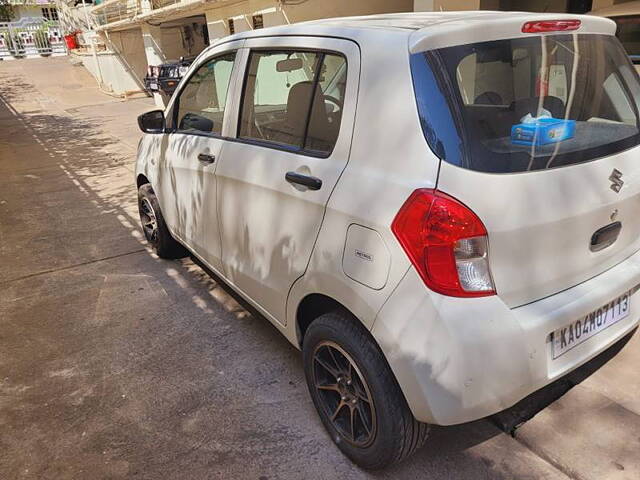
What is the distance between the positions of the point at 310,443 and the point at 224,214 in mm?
1353

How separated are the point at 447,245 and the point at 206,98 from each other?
→ 2.33 meters

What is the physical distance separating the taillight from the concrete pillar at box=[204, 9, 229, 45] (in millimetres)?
11254

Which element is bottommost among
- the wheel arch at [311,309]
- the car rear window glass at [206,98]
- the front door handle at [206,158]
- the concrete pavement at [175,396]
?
the concrete pavement at [175,396]

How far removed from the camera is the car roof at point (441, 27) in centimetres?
185

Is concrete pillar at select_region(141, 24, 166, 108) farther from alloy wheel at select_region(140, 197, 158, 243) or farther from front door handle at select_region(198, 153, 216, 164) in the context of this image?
front door handle at select_region(198, 153, 216, 164)

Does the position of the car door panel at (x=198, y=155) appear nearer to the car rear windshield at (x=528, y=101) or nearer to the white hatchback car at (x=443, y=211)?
the white hatchback car at (x=443, y=211)

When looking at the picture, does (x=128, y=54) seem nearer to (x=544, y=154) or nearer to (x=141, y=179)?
(x=141, y=179)

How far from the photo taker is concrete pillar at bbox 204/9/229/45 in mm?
11695

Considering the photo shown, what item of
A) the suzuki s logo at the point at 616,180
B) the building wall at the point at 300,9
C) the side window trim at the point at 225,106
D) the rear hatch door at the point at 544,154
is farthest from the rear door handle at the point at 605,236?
the building wall at the point at 300,9

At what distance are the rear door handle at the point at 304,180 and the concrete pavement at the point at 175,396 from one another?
1.21 meters

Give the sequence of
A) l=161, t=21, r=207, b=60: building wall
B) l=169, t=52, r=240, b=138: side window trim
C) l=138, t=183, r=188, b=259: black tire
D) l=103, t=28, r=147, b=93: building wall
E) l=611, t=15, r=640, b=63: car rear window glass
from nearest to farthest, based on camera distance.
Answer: l=169, t=52, r=240, b=138: side window trim
l=138, t=183, r=188, b=259: black tire
l=611, t=15, r=640, b=63: car rear window glass
l=161, t=21, r=207, b=60: building wall
l=103, t=28, r=147, b=93: building wall

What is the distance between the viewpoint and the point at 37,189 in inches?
297

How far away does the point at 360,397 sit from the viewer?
2146mm

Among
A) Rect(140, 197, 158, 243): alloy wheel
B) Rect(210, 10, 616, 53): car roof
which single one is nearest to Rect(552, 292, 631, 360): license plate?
Rect(210, 10, 616, 53): car roof
